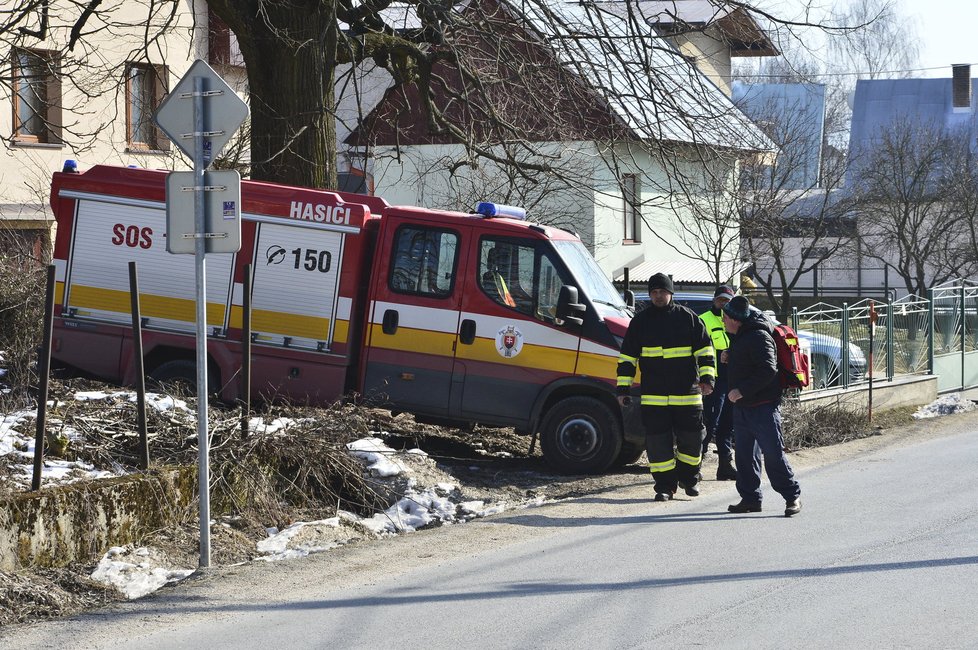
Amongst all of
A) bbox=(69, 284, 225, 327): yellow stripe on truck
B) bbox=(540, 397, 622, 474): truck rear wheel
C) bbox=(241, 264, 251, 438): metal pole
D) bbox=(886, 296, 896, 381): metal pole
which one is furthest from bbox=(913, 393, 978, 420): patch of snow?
bbox=(241, 264, 251, 438): metal pole

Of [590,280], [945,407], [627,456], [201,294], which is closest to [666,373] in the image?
[590,280]

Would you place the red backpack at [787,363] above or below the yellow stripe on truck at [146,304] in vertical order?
below

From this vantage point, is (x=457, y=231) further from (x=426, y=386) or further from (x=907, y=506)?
(x=907, y=506)

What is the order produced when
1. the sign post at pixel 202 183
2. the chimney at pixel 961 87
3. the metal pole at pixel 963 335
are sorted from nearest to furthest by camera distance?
1. the sign post at pixel 202 183
2. the metal pole at pixel 963 335
3. the chimney at pixel 961 87

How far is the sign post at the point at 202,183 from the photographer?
715 centimetres

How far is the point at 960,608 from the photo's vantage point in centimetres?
602

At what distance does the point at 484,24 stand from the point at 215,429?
592cm

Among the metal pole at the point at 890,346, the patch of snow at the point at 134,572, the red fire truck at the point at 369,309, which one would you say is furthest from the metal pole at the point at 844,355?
the patch of snow at the point at 134,572

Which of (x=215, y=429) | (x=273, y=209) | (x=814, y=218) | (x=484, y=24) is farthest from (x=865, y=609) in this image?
(x=814, y=218)

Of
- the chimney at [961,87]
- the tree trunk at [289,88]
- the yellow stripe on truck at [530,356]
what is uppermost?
the chimney at [961,87]

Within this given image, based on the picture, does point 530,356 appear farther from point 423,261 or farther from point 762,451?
point 762,451

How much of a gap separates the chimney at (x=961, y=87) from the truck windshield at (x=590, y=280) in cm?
4584

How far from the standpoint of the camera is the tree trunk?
41.3ft

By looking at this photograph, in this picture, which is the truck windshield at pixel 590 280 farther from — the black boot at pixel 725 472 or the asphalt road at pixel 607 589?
the asphalt road at pixel 607 589
